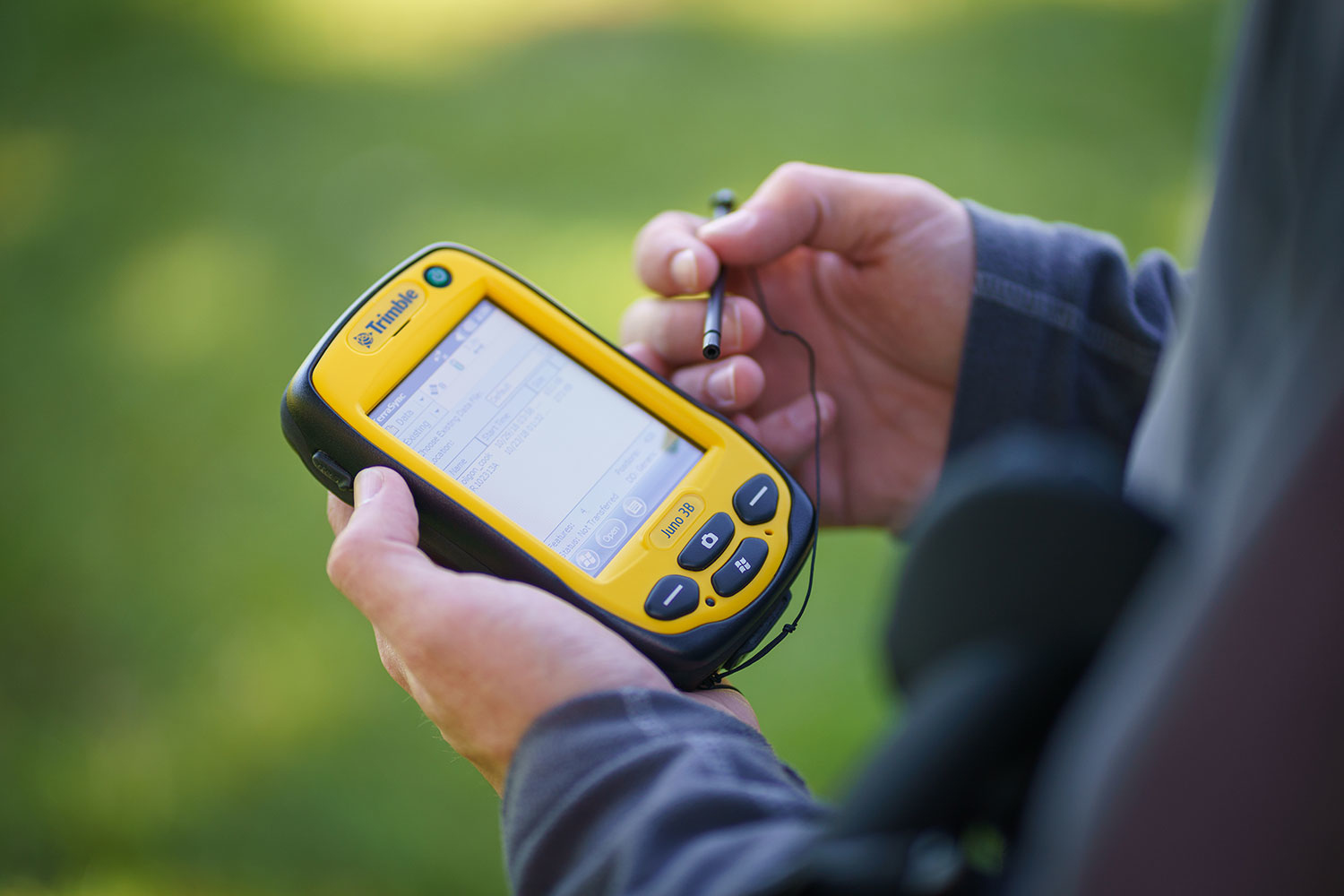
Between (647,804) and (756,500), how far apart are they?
0.36 m

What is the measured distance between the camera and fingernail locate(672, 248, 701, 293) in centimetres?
85

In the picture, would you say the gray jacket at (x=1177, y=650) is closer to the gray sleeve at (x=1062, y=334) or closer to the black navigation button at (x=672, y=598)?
→ the gray sleeve at (x=1062, y=334)

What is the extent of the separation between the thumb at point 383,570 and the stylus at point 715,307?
0.32 m

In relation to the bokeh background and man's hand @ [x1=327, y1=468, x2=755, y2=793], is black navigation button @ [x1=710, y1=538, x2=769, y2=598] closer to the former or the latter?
man's hand @ [x1=327, y1=468, x2=755, y2=793]

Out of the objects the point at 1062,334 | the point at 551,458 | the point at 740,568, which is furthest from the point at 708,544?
the point at 1062,334

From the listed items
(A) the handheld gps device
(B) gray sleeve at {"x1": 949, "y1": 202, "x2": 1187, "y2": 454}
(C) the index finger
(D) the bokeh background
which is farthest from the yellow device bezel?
(D) the bokeh background

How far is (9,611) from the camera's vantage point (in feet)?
4.09

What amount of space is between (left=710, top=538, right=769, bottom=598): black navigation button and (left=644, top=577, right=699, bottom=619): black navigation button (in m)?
0.02

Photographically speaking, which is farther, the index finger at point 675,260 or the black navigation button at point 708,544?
the index finger at point 675,260

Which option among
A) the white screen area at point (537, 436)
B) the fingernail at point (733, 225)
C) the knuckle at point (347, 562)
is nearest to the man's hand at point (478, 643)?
the knuckle at point (347, 562)

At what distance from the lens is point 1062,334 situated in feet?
2.65

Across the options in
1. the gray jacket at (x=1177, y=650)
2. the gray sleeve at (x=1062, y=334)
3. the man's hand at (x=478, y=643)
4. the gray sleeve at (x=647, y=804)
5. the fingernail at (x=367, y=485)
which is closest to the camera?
the gray jacket at (x=1177, y=650)

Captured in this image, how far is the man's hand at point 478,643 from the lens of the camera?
53 cm

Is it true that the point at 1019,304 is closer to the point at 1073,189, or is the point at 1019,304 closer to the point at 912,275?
the point at 912,275
